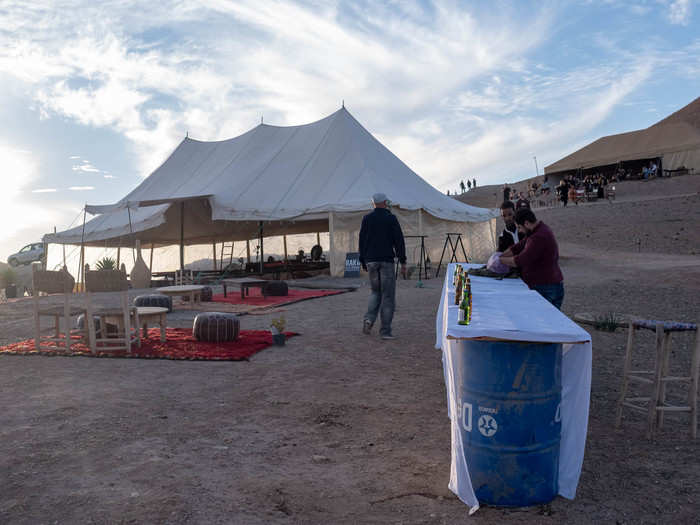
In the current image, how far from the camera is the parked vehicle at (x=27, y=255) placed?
2263 centimetres

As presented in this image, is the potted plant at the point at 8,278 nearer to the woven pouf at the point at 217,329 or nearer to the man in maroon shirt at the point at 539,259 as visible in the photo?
the woven pouf at the point at 217,329

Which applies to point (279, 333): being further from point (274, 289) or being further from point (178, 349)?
point (274, 289)

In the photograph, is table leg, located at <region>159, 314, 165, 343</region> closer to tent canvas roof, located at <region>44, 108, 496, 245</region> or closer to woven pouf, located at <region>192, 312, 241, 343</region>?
woven pouf, located at <region>192, 312, 241, 343</region>

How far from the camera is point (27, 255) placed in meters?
23.0

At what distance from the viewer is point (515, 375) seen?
7.13 ft

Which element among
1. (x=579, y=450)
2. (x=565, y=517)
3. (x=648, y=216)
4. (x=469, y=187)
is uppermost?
(x=469, y=187)

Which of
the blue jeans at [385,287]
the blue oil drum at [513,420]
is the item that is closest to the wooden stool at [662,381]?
the blue oil drum at [513,420]

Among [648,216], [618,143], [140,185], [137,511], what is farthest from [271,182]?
[618,143]

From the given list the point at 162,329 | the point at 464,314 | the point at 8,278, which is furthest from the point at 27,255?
the point at 464,314

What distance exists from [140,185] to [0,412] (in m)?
15.3

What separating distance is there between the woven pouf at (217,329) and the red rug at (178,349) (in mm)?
86

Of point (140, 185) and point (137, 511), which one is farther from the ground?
point (140, 185)

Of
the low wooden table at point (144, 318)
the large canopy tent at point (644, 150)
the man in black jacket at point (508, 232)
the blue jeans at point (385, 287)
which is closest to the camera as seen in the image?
the man in black jacket at point (508, 232)

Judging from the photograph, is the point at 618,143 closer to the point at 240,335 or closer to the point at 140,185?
the point at 140,185
